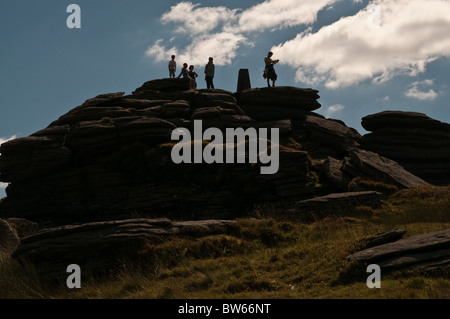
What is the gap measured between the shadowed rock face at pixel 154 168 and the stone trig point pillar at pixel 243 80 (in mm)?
7735

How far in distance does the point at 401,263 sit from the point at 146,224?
10.7 m

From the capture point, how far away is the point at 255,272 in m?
14.9

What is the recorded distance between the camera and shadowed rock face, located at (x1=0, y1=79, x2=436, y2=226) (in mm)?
31234

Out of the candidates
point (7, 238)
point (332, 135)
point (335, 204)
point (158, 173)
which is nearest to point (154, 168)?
point (158, 173)

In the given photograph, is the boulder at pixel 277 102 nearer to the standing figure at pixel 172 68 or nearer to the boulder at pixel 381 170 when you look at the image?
the standing figure at pixel 172 68

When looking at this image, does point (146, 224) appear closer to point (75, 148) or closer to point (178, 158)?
point (178, 158)

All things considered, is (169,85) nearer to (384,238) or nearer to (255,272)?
(255,272)

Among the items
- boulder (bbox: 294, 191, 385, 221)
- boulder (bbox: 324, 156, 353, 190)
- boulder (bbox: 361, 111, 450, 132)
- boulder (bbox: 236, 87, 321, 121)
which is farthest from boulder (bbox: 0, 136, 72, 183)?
boulder (bbox: 361, 111, 450, 132)

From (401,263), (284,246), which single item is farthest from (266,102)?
(401,263)

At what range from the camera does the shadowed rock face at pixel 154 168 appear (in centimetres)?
3123

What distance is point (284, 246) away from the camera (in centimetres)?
1859

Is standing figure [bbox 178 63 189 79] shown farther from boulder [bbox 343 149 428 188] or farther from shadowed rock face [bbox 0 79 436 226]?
boulder [bbox 343 149 428 188]

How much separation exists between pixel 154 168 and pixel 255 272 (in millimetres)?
19905

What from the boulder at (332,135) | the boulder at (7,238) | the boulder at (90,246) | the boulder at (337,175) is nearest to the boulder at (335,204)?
the boulder at (337,175)
